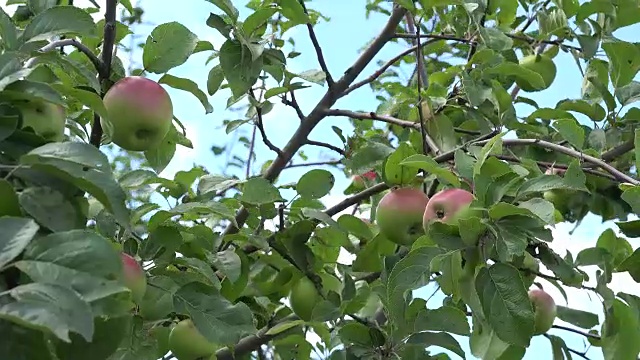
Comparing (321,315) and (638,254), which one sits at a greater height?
(638,254)

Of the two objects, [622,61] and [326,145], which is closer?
[622,61]

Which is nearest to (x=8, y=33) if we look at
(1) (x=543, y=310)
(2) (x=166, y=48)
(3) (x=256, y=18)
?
(2) (x=166, y=48)

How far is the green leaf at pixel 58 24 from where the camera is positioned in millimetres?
1015

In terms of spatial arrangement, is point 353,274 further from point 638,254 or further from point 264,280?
point 638,254

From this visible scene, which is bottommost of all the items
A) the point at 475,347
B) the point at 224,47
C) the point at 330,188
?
the point at 475,347

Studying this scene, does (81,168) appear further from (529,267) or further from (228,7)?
(529,267)

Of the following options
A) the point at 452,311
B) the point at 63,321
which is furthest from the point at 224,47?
the point at 63,321

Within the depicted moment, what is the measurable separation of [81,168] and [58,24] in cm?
33

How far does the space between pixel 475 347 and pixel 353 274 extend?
483 mm

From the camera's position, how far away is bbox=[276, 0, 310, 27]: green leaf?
1.54 meters

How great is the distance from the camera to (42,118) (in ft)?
3.39

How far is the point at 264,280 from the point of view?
1.74 metres

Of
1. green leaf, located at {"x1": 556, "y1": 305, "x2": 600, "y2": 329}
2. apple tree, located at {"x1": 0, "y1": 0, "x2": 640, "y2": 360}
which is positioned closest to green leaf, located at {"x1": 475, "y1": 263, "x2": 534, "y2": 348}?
apple tree, located at {"x1": 0, "y1": 0, "x2": 640, "y2": 360}

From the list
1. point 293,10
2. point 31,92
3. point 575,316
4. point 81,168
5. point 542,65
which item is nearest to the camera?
point 81,168
